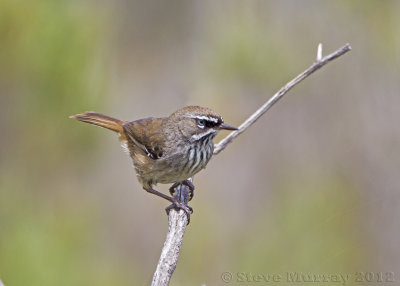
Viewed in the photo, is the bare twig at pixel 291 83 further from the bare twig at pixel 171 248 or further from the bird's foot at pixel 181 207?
the bare twig at pixel 171 248

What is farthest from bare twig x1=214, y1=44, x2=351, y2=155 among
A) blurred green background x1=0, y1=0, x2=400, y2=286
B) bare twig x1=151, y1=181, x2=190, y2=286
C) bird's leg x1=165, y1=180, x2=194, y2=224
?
blurred green background x1=0, y1=0, x2=400, y2=286

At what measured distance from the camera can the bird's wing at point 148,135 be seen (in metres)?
5.09

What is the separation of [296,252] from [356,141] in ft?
4.14

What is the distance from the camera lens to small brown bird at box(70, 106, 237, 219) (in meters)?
4.80

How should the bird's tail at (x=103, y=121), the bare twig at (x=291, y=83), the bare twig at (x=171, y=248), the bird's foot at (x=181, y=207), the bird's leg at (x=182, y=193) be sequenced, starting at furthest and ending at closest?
the bird's tail at (x=103, y=121) → the bird's leg at (x=182, y=193) → the bird's foot at (x=181, y=207) → the bare twig at (x=291, y=83) → the bare twig at (x=171, y=248)

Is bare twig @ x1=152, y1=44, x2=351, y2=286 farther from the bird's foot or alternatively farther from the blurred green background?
the blurred green background

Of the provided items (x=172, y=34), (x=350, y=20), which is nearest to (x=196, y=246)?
(x=350, y=20)

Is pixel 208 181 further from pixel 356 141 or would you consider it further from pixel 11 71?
pixel 11 71

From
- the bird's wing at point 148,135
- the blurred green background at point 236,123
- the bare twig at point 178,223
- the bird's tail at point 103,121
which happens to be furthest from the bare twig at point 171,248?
the blurred green background at point 236,123

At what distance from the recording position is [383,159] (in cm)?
591

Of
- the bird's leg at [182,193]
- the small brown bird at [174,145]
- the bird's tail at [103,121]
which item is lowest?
the bird's leg at [182,193]

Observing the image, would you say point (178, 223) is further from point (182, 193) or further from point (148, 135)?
point (148, 135)

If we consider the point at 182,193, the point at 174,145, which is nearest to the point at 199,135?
the point at 174,145

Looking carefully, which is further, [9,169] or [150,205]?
[150,205]
